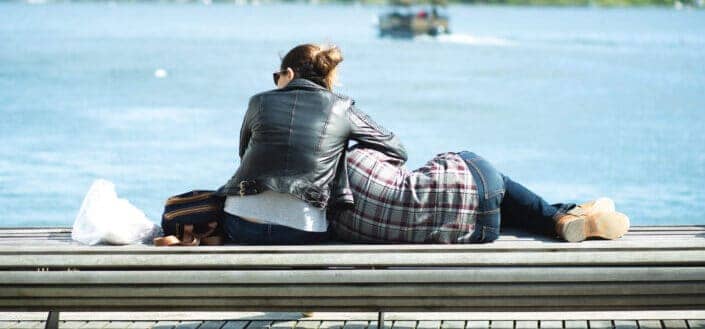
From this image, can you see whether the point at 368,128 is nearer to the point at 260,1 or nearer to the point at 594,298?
the point at 594,298

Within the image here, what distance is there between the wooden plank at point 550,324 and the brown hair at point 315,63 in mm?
1360

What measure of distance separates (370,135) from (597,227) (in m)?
0.93

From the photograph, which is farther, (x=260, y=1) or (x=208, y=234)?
(x=260, y=1)

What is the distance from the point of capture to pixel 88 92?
26.1 metres

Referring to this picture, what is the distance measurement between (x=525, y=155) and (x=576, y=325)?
40.8 feet

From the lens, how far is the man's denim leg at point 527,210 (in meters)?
4.77

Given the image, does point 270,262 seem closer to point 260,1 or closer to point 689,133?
point 689,133

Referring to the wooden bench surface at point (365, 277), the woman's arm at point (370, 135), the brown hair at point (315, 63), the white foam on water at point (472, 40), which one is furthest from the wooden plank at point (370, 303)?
the white foam on water at point (472, 40)

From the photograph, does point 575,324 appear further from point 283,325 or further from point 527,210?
point 283,325

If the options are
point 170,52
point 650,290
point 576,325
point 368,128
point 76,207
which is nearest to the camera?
point 650,290

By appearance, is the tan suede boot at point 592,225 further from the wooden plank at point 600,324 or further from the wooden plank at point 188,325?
the wooden plank at point 188,325

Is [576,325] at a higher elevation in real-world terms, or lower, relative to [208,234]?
lower

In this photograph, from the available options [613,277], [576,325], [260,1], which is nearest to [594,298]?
[613,277]

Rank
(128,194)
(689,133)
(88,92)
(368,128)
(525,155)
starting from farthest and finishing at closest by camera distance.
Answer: (88,92)
(689,133)
(525,155)
(128,194)
(368,128)
